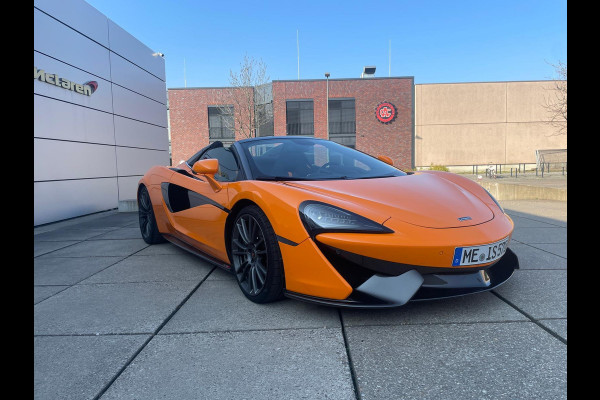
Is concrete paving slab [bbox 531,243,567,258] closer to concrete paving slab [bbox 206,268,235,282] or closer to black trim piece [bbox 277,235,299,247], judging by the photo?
black trim piece [bbox 277,235,299,247]

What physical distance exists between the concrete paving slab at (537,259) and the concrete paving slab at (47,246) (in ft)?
17.3

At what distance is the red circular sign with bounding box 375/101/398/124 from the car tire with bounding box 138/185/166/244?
29385 mm

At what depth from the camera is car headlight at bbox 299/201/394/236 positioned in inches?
81.2

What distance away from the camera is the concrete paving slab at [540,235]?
175 inches

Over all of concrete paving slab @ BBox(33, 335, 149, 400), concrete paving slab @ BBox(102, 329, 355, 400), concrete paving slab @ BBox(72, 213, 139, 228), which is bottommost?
concrete paving slab @ BBox(33, 335, 149, 400)

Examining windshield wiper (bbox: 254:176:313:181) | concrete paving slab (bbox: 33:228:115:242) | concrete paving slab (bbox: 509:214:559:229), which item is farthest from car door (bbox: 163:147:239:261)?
concrete paving slab (bbox: 509:214:559:229)

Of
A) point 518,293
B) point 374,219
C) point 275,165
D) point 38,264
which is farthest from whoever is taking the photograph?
point 38,264
